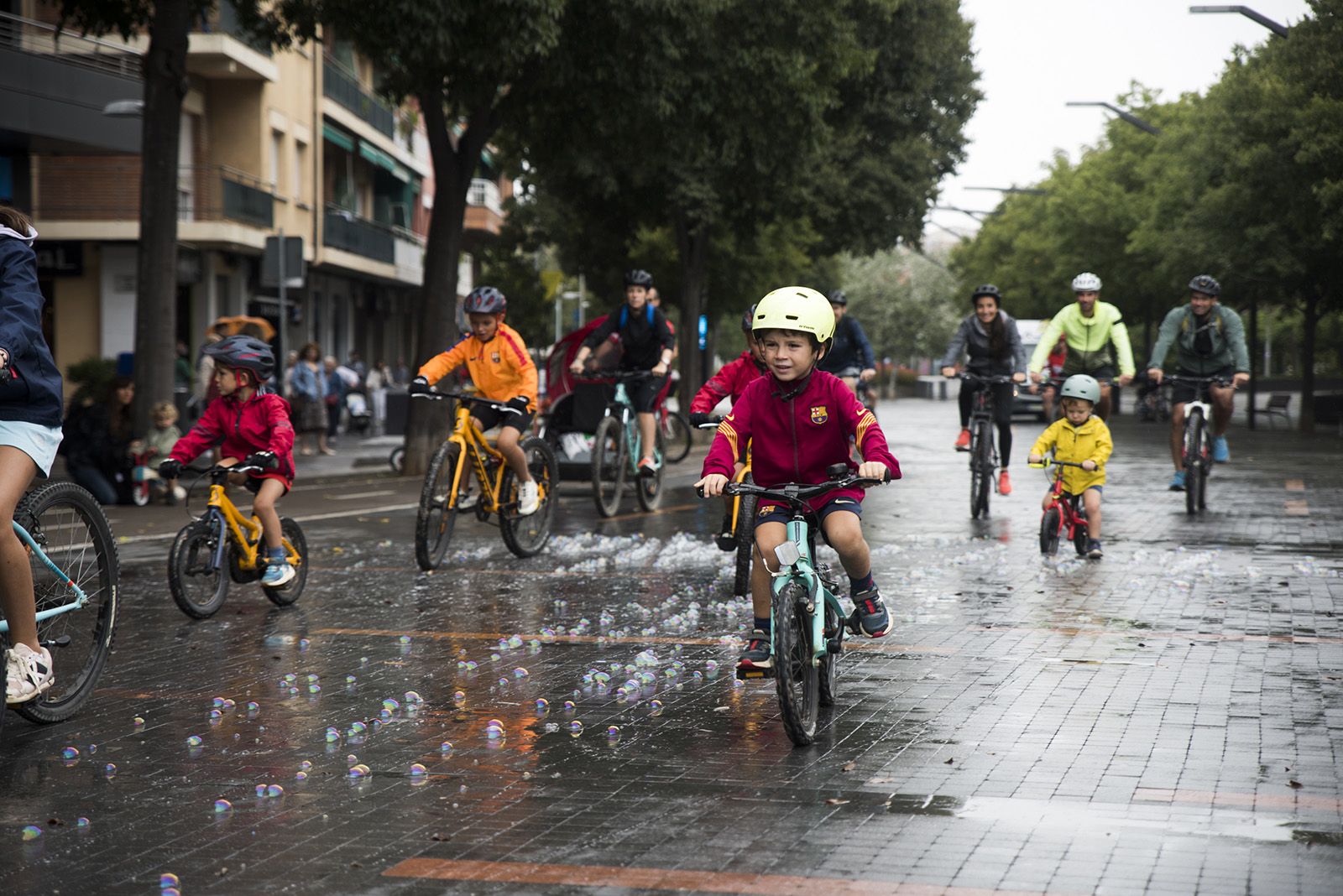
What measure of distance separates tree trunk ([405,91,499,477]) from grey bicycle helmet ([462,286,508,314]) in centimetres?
978

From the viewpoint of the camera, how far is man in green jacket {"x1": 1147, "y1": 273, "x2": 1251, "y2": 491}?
50.6ft

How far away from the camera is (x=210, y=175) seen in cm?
3534

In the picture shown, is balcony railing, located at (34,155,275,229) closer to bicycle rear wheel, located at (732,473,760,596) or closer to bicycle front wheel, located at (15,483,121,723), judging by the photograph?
bicycle rear wheel, located at (732,473,760,596)

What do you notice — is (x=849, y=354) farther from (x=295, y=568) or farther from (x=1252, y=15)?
(x=1252, y=15)

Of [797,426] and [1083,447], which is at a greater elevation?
[797,426]

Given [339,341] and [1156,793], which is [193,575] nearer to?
[1156,793]

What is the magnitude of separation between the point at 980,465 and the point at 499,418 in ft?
15.0

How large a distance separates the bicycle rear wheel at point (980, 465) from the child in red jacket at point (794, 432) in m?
8.39

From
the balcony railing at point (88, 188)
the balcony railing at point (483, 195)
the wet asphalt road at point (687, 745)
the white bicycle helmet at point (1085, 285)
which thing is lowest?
the wet asphalt road at point (687, 745)

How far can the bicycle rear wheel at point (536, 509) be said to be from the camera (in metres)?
12.2

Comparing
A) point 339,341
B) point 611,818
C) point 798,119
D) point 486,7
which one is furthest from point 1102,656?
point 339,341

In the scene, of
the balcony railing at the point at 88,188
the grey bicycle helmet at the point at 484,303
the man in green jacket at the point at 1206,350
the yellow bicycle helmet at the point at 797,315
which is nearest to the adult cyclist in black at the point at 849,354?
the man in green jacket at the point at 1206,350

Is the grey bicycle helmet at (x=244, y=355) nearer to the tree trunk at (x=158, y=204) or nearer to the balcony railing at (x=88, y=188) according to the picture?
the tree trunk at (x=158, y=204)

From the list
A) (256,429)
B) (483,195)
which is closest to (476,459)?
(256,429)
